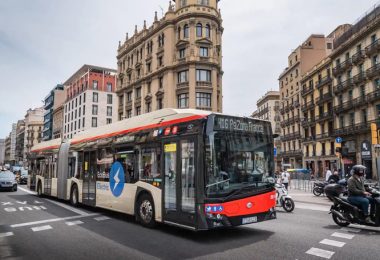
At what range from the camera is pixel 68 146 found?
14531 mm

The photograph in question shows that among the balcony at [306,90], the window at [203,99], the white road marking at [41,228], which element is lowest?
the white road marking at [41,228]

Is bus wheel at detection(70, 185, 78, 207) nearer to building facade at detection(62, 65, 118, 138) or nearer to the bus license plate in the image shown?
the bus license plate

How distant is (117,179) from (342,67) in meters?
41.5

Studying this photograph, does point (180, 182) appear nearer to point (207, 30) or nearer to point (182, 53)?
point (182, 53)

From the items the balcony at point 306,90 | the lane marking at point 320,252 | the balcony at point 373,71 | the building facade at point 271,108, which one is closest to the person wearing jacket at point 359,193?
the lane marking at point 320,252

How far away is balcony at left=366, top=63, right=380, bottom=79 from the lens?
36.2 meters

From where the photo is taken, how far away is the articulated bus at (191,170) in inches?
275

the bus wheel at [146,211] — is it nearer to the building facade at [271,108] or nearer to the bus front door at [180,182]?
the bus front door at [180,182]

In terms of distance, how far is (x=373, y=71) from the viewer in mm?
36812

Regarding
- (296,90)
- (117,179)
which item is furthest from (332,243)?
(296,90)

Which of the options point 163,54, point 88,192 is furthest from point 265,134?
point 163,54

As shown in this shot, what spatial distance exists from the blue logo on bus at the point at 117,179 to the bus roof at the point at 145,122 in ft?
3.64

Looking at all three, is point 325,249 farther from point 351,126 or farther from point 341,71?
point 341,71

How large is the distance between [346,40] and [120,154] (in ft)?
140
